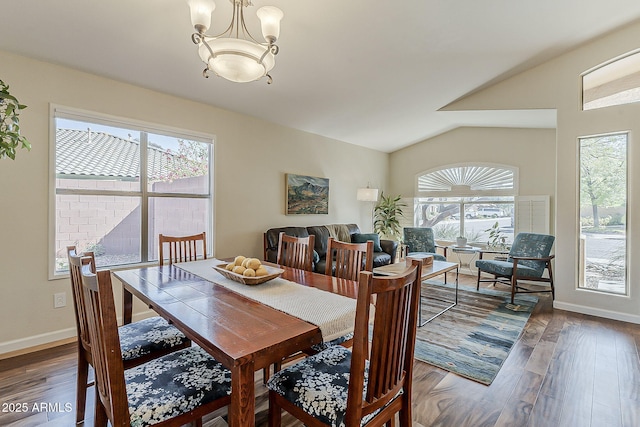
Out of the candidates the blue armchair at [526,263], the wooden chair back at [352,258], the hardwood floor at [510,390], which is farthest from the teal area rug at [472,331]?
the wooden chair back at [352,258]

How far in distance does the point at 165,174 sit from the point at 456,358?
3.47 metres

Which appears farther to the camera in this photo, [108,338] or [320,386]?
[320,386]

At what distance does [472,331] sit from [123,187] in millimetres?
3888

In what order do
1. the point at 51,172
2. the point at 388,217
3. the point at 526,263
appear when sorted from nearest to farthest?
1. the point at 51,172
2. the point at 526,263
3. the point at 388,217

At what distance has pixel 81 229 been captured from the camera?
2.91m

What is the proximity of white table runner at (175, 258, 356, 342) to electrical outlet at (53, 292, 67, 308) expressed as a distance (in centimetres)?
165

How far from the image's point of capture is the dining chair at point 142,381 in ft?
3.47

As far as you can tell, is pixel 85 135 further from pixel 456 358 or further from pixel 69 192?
pixel 456 358

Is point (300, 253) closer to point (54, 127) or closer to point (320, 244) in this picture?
point (320, 244)

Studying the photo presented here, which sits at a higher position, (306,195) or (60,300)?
(306,195)

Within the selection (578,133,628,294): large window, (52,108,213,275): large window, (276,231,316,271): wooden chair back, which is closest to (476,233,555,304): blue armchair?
(578,133,628,294): large window

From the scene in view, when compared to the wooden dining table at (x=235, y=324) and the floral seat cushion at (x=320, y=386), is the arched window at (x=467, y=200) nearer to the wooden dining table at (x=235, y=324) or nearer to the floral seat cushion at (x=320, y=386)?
the wooden dining table at (x=235, y=324)

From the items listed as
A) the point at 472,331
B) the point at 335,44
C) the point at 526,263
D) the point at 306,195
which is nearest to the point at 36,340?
the point at 306,195

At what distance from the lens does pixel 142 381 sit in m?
1.29
